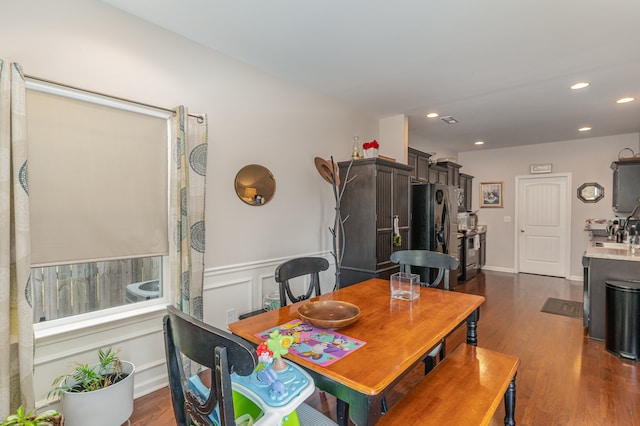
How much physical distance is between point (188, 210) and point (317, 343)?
4.77ft

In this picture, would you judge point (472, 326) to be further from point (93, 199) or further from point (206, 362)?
point (93, 199)

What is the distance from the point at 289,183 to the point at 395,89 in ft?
5.00

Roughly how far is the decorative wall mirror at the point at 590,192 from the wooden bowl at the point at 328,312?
246 inches

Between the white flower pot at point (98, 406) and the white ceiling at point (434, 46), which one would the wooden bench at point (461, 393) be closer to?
the white flower pot at point (98, 406)

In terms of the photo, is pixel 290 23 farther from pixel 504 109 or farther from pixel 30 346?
pixel 504 109

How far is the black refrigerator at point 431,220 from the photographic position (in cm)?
465

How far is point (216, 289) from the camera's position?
8.71 feet

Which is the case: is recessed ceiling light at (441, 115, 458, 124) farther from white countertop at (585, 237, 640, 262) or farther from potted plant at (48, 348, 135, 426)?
potted plant at (48, 348, 135, 426)

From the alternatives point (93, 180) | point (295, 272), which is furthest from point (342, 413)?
point (93, 180)

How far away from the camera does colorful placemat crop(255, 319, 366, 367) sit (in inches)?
50.5

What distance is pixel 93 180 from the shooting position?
200 centimetres

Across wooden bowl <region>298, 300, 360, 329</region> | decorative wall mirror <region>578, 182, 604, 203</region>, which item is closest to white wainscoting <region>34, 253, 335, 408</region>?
wooden bowl <region>298, 300, 360, 329</region>

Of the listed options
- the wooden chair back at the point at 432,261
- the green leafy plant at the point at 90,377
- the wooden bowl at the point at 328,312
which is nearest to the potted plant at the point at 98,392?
the green leafy plant at the point at 90,377

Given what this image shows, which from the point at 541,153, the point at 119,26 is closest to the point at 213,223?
the point at 119,26
